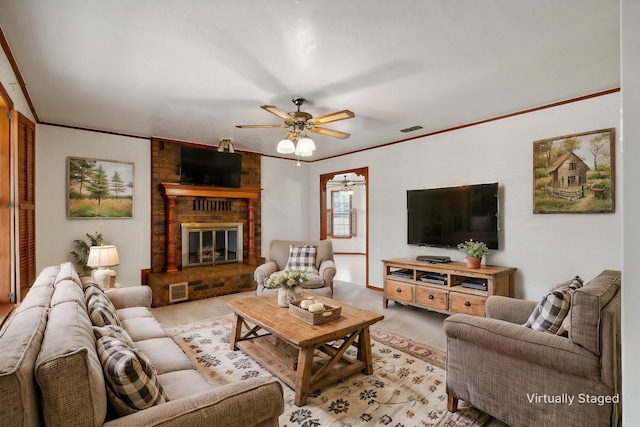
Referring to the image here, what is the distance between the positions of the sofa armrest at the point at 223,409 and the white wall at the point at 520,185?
3344mm

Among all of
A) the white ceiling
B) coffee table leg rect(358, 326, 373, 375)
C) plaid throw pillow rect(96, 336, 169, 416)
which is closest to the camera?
plaid throw pillow rect(96, 336, 169, 416)

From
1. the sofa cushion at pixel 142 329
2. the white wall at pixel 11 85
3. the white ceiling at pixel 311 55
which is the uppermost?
the white ceiling at pixel 311 55

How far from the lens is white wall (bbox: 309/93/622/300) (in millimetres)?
3037

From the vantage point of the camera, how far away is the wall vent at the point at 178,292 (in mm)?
4445

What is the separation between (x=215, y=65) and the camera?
95.7 inches

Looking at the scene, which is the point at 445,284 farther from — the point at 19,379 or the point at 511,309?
the point at 19,379

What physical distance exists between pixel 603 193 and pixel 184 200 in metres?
5.35

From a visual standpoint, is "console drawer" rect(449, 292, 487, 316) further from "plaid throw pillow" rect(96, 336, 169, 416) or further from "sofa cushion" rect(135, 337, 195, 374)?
"plaid throw pillow" rect(96, 336, 169, 416)

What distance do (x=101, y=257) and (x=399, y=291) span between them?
3619mm

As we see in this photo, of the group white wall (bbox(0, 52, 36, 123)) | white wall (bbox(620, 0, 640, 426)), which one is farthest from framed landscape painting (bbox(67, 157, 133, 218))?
white wall (bbox(620, 0, 640, 426))

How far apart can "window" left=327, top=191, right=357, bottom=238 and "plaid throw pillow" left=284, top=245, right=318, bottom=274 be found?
554cm

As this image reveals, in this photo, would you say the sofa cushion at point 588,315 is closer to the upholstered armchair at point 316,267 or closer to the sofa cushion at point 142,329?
the sofa cushion at point 142,329

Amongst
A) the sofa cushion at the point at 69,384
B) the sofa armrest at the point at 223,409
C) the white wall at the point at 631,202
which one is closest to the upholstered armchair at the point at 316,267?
the sofa armrest at the point at 223,409

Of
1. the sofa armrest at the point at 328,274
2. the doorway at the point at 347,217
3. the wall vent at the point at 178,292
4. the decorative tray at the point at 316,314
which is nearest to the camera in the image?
the decorative tray at the point at 316,314
